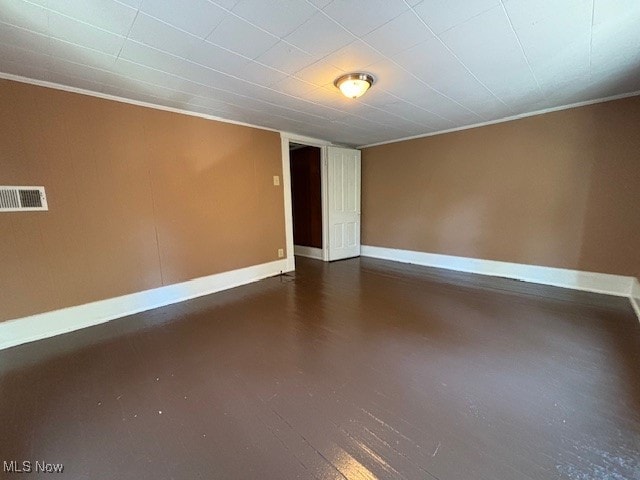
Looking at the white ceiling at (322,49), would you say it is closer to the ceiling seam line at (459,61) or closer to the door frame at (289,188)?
the ceiling seam line at (459,61)

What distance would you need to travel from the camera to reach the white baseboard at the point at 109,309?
228 cm

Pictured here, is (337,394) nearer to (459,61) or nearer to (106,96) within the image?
(459,61)

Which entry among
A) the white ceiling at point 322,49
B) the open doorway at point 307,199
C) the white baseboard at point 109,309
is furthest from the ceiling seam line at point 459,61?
the white baseboard at point 109,309

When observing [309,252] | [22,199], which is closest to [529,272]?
[309,252]

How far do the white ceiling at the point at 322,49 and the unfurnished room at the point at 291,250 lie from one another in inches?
0.7

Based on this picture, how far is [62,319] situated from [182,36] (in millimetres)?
2694

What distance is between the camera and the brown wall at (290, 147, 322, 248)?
17.2ft

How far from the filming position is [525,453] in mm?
1216

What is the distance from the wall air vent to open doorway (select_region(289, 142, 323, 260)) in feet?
12.3

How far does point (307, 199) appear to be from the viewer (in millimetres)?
5516

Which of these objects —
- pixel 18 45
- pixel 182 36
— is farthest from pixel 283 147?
pixel 18 45

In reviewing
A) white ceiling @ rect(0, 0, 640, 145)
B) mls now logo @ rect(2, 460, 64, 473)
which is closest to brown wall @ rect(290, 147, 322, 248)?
white ceiling @ rect(0, 0, 640, 145)

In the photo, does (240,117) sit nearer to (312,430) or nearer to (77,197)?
(77,197)

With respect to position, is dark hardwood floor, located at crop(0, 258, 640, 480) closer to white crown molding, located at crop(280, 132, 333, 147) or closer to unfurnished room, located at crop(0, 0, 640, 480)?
unfurnished room, located at crop(0, 0, 640, 480)
